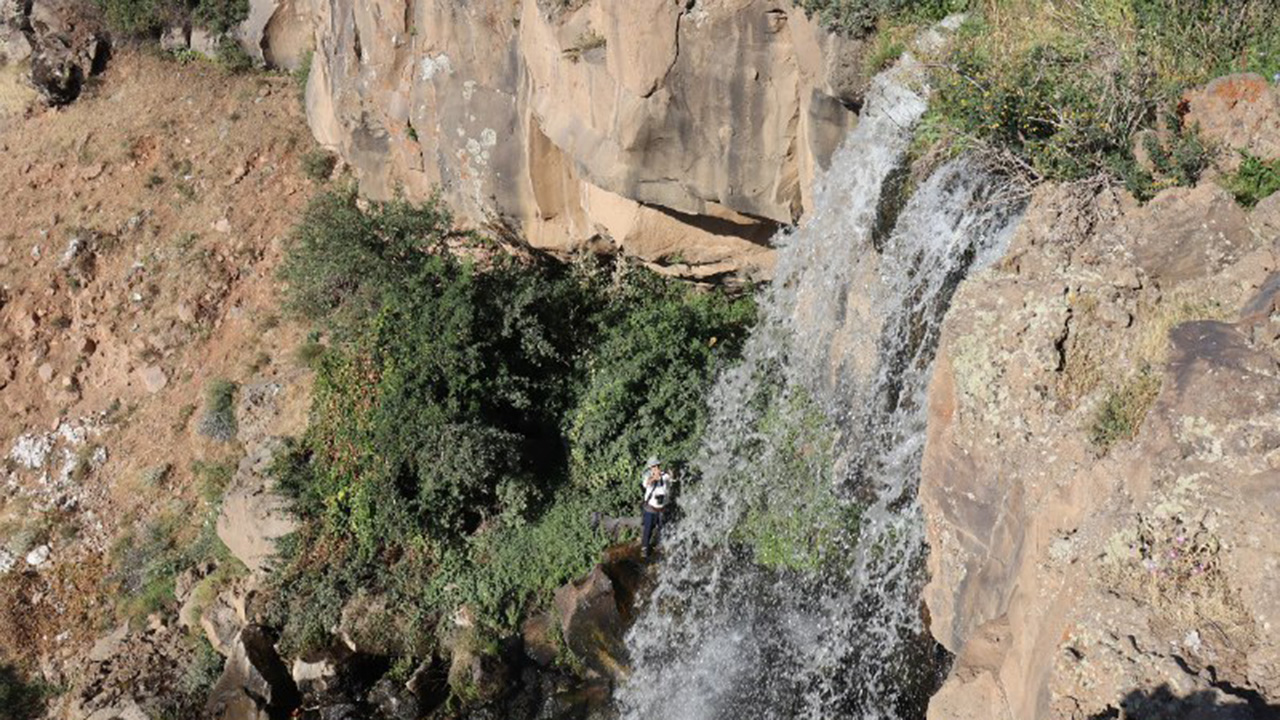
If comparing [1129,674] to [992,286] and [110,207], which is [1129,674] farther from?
[110,207]

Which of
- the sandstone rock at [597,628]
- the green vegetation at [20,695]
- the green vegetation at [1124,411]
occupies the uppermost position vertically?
the green vegetation at [1124,411]

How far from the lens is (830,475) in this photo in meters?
9.79

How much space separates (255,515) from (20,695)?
4.03 m

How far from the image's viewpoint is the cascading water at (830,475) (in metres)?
8.24

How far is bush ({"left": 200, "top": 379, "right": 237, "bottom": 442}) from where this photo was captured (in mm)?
14852

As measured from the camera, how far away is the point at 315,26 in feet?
56.6

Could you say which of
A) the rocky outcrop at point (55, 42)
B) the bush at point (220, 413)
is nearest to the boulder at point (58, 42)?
the rocky outcrop at point (55, 42)

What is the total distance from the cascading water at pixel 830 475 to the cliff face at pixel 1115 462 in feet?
4.19

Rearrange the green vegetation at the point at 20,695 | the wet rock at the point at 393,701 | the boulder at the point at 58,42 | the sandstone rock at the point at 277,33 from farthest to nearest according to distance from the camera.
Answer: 1. the boulder at the point at 58,42
2. the sandstone rock at the point at 277,33
3. the green vegetation at the point at 20,695
4. the wet rock at the point at 393,701

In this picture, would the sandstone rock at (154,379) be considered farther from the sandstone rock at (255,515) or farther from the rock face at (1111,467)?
the rock face at (1111,467)

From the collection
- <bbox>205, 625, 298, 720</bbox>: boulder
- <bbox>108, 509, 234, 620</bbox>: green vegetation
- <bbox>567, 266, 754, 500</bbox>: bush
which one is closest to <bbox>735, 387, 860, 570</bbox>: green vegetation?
<bbox>567, 266, 754, 500</bbox>: bush

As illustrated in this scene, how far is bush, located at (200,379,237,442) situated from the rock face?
11.1m

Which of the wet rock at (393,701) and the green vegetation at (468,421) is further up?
the green vegetation at (468,421)

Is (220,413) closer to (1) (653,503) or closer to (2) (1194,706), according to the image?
(1) (653,503)
